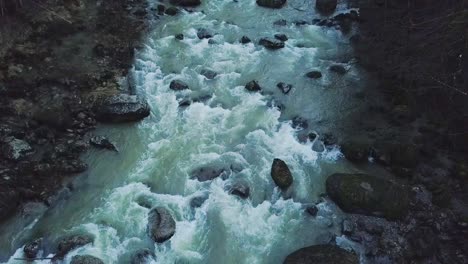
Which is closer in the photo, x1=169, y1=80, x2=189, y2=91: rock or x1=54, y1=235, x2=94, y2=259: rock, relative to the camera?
x1=54, y1=235, x2=94, y2=259: rock

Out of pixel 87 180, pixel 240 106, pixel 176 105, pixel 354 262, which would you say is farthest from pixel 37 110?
pixel 354 262

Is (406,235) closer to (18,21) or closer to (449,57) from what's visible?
(449,57)

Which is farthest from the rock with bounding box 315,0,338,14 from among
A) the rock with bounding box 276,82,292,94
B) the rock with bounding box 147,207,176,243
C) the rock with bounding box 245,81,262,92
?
the rock with bounding box 147,207,176,243

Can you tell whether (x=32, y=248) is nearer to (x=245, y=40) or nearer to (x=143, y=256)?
(x=143, y=256)

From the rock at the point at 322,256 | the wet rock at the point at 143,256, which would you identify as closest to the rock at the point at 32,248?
the wet rock at the point at 143,256

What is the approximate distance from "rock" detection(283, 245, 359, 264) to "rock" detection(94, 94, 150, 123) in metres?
4.53

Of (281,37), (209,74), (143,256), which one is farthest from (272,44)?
(143,256)

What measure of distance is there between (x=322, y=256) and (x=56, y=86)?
6.84 meters

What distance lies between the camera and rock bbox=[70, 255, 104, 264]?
7059 mm

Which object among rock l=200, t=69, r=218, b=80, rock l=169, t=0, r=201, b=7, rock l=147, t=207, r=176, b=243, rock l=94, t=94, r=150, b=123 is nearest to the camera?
rock l=147, t=207, r=176, b=243

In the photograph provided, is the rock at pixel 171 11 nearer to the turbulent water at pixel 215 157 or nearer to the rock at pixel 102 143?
the turbulent water at pixel 215 157

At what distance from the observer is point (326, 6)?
1418 centimetres

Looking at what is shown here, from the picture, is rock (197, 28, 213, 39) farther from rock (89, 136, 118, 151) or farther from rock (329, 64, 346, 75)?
rock (89, 136, 118, 151)

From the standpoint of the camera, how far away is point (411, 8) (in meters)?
11.7
